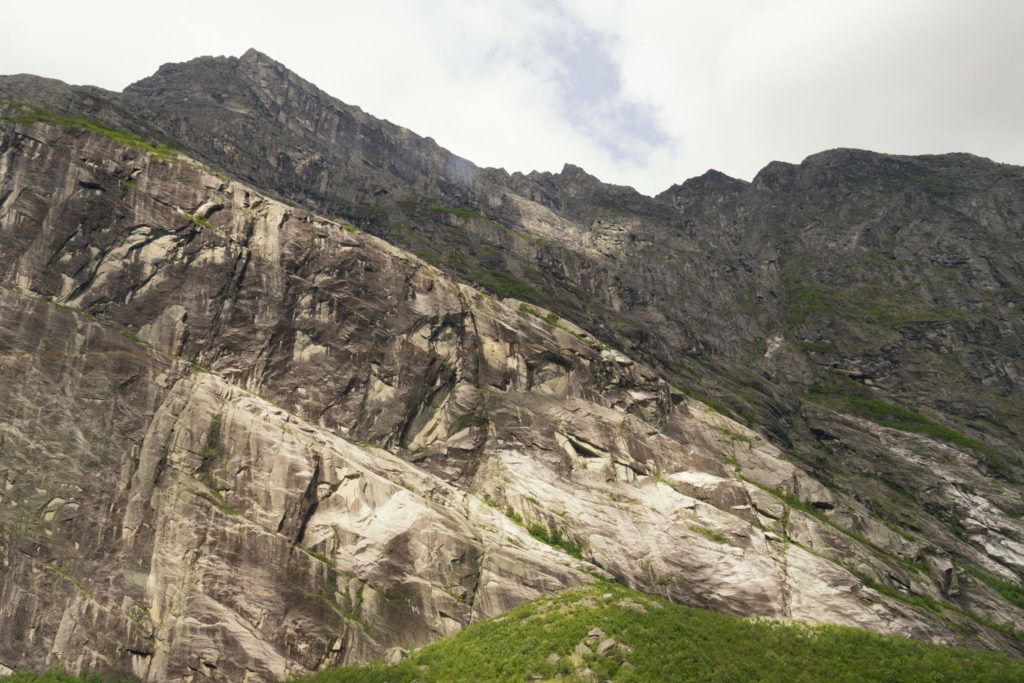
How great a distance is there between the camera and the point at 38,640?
138 ft

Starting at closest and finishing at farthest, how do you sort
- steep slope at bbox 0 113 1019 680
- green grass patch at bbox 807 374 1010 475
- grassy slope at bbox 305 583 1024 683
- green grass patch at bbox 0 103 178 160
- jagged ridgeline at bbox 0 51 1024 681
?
grassy slope at bbox 305 583 1024 683 < jagged ridgeline at bbox 0 51 1024 681 < steep slope at bbox 0 113 1019 680 < green grass patch at bbox 0 103 178 160 < green grass patch at bbox 807 374 1010 475

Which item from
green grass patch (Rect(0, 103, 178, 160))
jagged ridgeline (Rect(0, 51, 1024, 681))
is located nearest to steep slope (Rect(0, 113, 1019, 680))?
jagged ridgeline (Rect(0, 51, 1024, 681))

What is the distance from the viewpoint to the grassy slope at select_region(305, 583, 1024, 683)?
37375 millimetres

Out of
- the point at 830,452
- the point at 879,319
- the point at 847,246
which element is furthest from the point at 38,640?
the point at 847,246

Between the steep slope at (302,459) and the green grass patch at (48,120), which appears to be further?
the green grass patch at (48,120)

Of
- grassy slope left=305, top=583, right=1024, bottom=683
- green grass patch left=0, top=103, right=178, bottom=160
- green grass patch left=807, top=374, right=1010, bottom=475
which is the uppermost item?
green grass patch left=0, top=103, right=178, bottom=160

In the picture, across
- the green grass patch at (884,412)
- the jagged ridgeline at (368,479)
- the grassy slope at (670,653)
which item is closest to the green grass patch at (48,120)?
the jagged ridgeline at (368,479)

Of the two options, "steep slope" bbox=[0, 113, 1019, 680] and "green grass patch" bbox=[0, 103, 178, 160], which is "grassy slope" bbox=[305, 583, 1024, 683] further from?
"green grass patch" bbox=[0, 103, 178, 160]

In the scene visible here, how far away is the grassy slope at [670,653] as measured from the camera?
3738 centimetres

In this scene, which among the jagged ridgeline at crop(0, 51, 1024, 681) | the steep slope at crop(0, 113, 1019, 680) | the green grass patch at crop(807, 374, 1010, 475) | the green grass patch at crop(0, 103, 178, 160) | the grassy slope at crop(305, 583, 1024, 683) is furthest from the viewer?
the green grass patch at crop(807, 374, 1010, 475)

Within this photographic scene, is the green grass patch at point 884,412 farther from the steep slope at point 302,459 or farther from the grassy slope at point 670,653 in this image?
the grassy slope at point 670,653

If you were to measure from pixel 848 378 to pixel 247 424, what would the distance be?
127763 mm

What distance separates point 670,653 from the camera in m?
38.6

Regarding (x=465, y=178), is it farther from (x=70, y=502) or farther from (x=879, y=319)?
(x=70, y=502)
